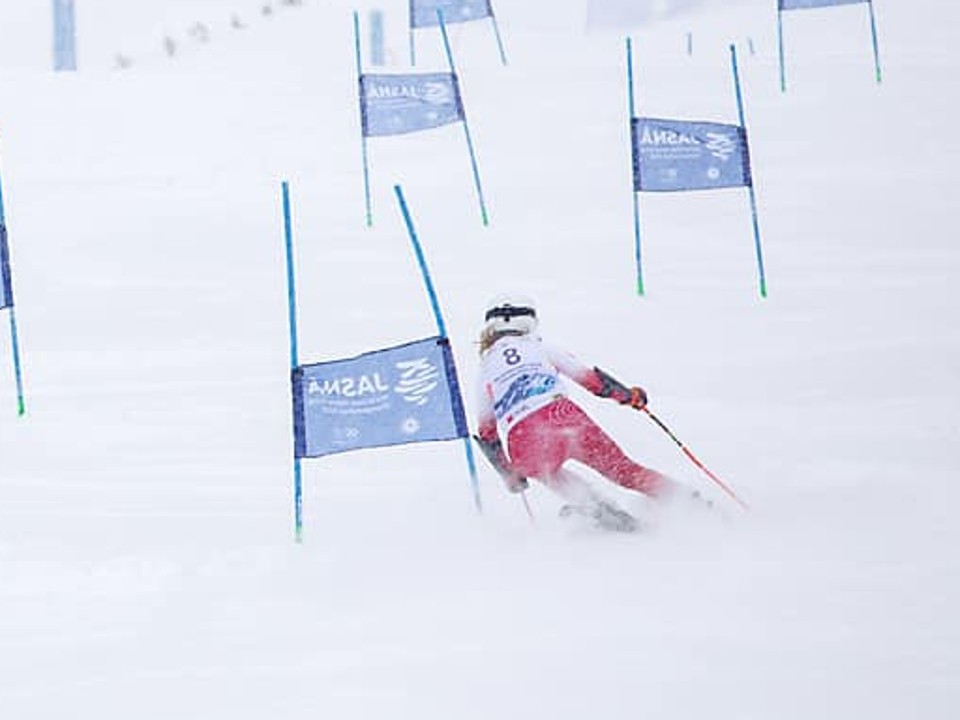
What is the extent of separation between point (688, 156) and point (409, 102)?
9.64 ft

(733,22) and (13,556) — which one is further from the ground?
(733,22)

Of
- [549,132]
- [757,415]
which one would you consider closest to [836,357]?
[757,415]

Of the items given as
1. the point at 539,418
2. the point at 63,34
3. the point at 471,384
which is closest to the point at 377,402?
the point at 539,418

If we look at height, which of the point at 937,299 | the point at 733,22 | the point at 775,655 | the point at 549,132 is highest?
the point at 733,22

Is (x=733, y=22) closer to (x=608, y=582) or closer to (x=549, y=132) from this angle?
(x=549, y=132)

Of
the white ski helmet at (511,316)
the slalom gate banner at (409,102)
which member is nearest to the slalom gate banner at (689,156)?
the slalom gate banner at (409,102)

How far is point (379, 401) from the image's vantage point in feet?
20.1

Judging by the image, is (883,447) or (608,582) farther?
(883,447)

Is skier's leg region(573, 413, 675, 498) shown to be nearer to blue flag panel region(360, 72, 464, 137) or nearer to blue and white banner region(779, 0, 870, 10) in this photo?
blue flag panel region(360, 72, 464, 137)

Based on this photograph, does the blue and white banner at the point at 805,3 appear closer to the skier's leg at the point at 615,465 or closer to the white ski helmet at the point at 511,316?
the white ski helmet at the point at 511,316

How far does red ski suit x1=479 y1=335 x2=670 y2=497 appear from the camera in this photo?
6016mm

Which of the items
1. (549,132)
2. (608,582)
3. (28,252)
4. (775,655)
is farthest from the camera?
(549,132)

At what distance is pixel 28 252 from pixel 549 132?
528 cm

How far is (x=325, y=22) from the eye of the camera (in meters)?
21.8
